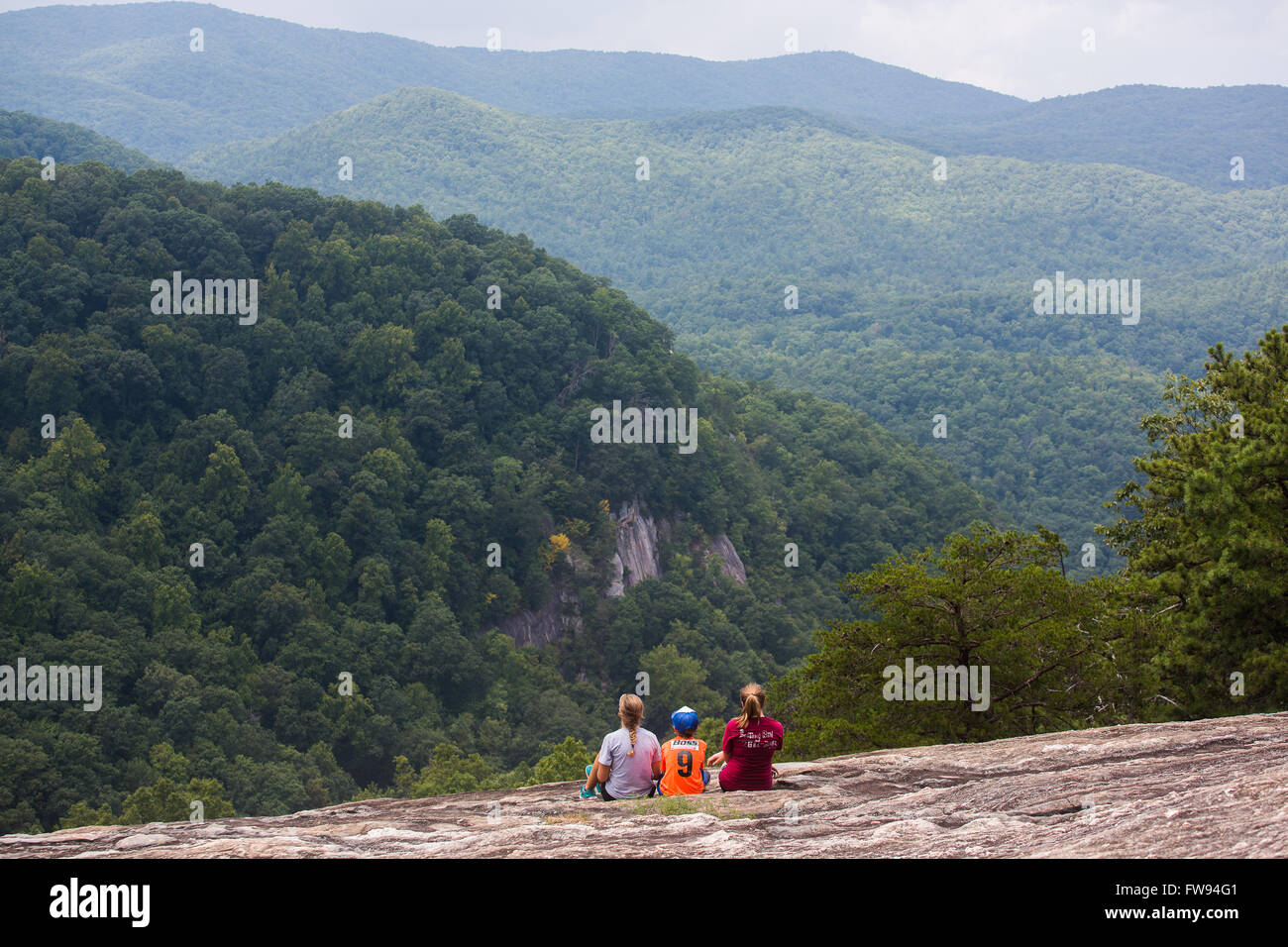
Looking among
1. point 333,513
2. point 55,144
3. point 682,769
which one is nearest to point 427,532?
point 333,513

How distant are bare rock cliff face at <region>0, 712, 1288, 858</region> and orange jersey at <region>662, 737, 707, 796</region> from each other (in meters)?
0.24

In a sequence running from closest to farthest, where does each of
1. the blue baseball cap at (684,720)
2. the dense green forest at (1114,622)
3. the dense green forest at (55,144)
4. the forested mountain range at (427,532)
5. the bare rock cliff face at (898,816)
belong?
the bare rock cliff face at (898,816), the blue baseball cap at (684,720), the dense green forest at (1114,622), the forested mountain range at (427,532), the dense green forest at (55,144)

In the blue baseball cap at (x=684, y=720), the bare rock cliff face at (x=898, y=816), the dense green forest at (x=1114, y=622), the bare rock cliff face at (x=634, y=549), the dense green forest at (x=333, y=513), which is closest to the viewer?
the bare rock cliff face at (x=898, y=816)

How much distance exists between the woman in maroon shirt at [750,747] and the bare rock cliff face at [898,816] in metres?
0.23

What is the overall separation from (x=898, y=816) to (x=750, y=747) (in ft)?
6.77

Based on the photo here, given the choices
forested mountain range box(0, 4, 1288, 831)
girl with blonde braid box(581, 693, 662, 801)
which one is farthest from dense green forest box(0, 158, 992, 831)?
girl with blonde braid box(581, 693, 662, 801)

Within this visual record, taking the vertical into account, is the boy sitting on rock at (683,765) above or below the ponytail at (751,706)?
below

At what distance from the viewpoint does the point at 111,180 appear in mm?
70312

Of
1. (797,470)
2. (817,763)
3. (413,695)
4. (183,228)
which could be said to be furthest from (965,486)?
(817,763)

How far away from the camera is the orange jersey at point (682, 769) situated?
11195 millimetres

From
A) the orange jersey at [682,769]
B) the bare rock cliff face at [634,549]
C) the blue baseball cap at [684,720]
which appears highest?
the blue baseball cap at [684,720]

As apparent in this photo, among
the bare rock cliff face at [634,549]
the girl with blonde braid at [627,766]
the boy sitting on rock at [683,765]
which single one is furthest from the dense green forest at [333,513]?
the boy sitting on rock at [683,765]

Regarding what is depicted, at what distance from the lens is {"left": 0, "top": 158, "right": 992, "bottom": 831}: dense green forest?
158 feet

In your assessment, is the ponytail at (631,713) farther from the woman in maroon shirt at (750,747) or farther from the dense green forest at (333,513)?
the dense green forest at (333,513)
